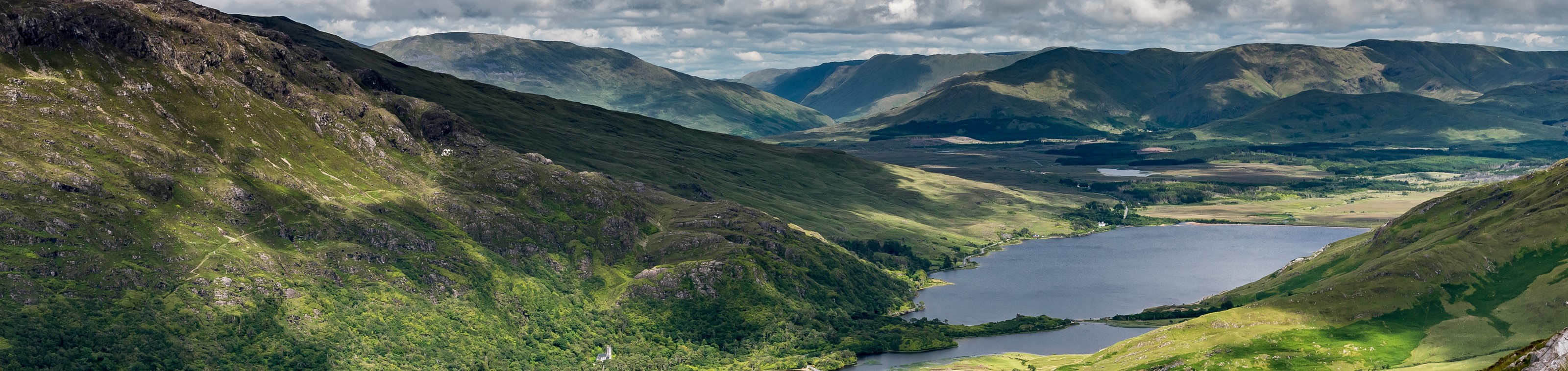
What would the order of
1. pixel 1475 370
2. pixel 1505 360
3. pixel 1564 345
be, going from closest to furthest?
pixel 1564 345 < pixel 1505 360 < pixel 1475 370

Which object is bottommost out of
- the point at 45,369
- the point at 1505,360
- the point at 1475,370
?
the point at 45,369

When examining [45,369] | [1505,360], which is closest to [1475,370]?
[1505,360]

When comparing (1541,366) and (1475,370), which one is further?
(1475,370)

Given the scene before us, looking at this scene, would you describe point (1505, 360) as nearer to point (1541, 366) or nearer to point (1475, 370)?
point (1541, 366)

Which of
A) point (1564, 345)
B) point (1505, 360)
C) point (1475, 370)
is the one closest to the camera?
point (1564, 345)

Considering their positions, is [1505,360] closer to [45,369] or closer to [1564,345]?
[1564,345]

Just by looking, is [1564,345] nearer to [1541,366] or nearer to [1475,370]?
[1541,366]

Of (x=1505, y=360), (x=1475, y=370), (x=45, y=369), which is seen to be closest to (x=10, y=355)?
(x=45, y=369)

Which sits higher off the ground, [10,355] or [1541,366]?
[1541,366]

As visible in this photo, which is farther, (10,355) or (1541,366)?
(10,355)
